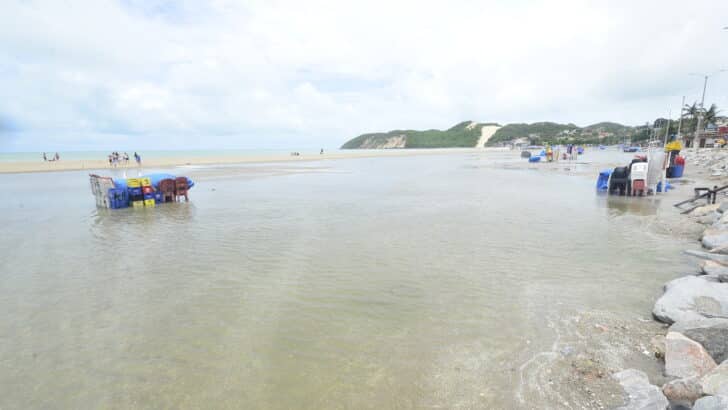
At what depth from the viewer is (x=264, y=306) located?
6.23m

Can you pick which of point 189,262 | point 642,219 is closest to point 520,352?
point 189,262

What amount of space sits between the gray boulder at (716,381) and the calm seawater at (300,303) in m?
1.69

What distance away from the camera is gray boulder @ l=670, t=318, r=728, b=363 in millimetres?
4426

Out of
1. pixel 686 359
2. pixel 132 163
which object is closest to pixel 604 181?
pixel 686 359

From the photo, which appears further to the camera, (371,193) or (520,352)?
(371,193)

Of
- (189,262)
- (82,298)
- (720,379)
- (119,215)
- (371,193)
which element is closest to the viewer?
(720,379)

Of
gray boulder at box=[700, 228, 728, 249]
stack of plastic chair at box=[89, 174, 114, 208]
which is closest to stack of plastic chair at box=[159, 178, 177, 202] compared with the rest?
stack of plastic chair at box=[89, 174, 114, 208]

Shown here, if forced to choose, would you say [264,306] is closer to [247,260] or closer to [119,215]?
[247,260]

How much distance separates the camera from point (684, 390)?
3.65m

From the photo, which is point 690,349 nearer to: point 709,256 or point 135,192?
point 709,256

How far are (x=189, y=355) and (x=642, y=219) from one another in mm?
15358

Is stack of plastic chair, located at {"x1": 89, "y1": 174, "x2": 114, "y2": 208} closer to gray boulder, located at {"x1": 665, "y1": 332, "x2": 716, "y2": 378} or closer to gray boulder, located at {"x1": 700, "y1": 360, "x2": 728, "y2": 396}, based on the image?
gray boulder, located at {"x1": 665, "y1": 332, "x2": 716, "y2": 378}

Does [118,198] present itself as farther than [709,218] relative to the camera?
Yes

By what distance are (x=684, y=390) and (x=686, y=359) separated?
2.52 feet
